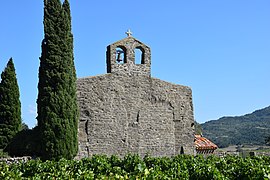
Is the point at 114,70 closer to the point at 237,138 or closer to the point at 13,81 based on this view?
the point at 13,81

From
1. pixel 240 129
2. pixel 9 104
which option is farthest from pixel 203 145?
pixel 240 129

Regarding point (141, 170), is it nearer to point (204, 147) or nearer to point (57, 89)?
point (57, 89)

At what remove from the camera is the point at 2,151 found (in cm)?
1652

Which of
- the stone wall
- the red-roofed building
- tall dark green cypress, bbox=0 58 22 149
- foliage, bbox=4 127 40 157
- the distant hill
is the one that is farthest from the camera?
the distant hill

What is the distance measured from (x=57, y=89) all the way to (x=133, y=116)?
4.02m

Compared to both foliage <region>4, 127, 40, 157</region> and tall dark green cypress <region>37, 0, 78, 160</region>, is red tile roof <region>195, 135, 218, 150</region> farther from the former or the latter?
foliage <region>4, 127, 40, 157</region>

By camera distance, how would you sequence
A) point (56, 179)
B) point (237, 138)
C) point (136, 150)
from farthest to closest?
point (237, 138)
point (136, 150)
point (56, 179)

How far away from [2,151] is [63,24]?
5541 mm

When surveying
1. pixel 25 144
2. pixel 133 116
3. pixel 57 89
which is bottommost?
pixel 25 144

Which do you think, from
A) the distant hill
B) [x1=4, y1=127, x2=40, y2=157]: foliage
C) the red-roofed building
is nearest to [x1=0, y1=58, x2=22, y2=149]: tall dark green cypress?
[x1=4, y1=127, x2=40, y2=157]: foliage

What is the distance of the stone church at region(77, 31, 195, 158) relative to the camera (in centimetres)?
1734

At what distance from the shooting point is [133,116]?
60.5ft

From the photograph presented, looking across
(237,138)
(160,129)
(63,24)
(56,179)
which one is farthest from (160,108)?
(237,138)

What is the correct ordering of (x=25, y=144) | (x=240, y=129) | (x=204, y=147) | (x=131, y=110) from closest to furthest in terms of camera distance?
(x=25, y=144), (x=131, y=110), (x=204, y=147), (x=240, y=129)
